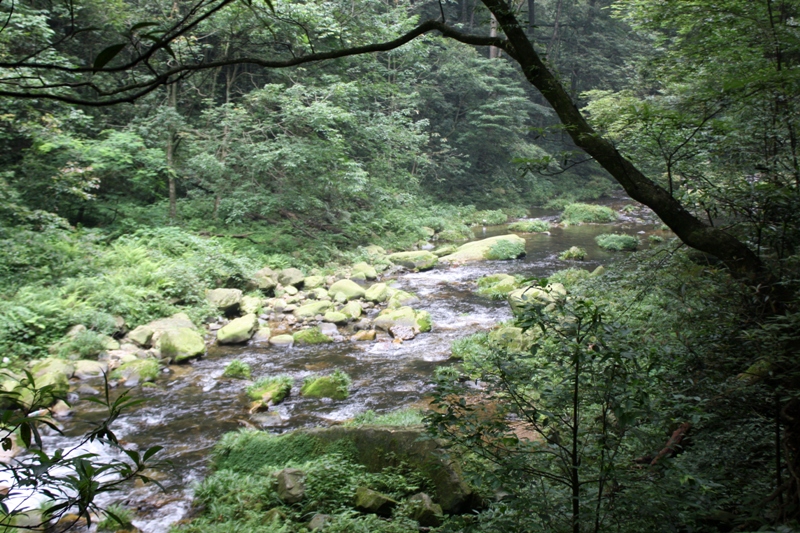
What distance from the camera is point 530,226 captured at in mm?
21562

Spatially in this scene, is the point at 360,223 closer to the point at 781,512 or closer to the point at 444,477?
the point at 444,477

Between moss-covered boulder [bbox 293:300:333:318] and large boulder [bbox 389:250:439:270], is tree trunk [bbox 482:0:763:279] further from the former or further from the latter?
large boulder [bbox 389:250:439:270]

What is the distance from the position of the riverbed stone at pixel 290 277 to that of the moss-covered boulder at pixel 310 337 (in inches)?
130

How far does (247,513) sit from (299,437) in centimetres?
113

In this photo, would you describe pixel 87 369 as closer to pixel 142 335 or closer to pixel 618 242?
pixel 142 335

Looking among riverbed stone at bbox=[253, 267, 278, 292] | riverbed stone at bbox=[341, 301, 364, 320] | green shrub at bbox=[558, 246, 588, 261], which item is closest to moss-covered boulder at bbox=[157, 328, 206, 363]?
riverbed stone at bbox=[341, 301, 364, 320]

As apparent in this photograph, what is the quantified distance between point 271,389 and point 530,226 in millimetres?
16415

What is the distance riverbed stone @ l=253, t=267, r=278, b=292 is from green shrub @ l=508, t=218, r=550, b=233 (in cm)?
1206

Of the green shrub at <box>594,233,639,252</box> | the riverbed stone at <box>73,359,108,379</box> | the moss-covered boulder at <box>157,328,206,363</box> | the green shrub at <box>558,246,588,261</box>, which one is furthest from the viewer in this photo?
the green shrub at <box>594,233,639,252</box>

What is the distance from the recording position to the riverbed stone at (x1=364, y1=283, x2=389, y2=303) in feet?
39.8

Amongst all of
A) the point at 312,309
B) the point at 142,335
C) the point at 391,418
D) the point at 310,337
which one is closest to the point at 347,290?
the point at 312,309

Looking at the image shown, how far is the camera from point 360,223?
56.6 feet

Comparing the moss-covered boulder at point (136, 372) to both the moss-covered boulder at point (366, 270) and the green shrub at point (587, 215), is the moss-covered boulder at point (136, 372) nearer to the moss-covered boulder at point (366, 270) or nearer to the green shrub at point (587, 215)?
the moss-covered boulder at point (366, 270)

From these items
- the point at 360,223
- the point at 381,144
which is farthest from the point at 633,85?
the point at 360,223
